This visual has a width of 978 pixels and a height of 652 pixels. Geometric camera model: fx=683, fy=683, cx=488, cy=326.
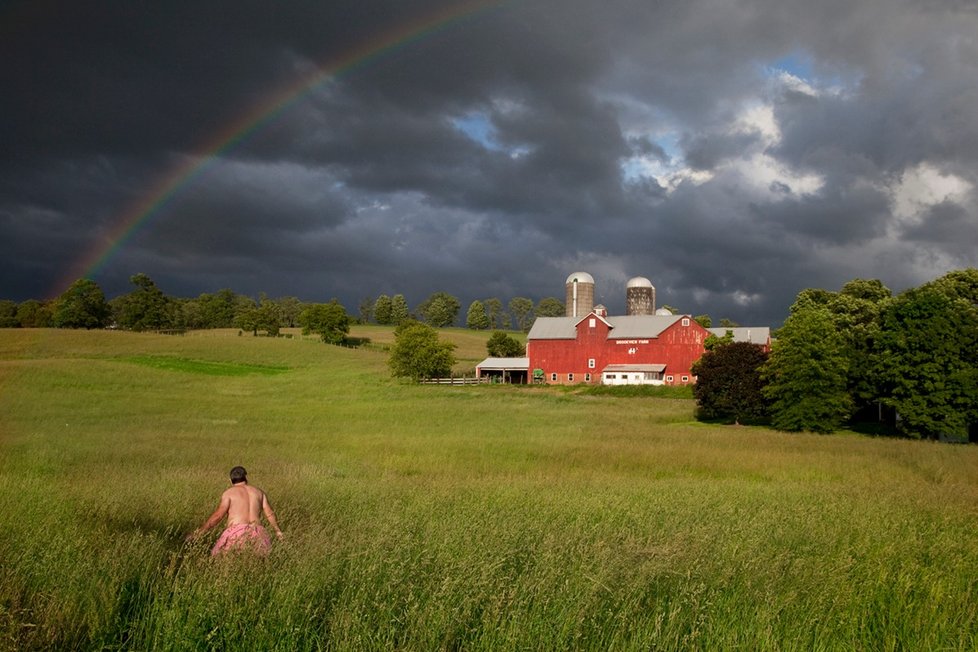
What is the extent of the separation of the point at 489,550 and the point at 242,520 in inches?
111

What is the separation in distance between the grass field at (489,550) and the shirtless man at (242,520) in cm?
28

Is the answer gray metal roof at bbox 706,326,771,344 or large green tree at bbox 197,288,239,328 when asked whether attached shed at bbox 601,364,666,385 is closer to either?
gray metal roof at bbox 706,326,771,344

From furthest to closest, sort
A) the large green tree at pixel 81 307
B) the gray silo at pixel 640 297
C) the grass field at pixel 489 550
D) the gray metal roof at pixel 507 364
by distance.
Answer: the large green tree at pixel 81 307 → the gray silo at pixel 640 297 → the gray metal roof at pixel 507 364 → the grass field at pixel 489 550

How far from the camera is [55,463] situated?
16.2 m

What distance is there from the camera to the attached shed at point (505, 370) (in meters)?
82.6

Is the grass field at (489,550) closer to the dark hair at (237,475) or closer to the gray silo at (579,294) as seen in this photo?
the dark hair at (237,475)

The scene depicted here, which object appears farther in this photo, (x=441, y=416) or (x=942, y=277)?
(x=942, y=277)

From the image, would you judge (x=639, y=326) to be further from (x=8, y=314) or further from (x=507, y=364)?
(x=8, y=314)

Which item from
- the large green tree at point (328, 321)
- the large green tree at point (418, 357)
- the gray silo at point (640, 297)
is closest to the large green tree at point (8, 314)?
the large green tree at point (328, 321)

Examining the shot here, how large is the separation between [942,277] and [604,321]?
3849 centimetres

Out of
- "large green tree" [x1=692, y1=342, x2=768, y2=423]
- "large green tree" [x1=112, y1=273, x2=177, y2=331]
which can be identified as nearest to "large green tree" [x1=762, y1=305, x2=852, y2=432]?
"large green tree" [x1=692, y1=342, x2=768, y2=423]

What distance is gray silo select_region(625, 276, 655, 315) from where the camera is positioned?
336 feet

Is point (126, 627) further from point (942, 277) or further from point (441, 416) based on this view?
point (942, 277)

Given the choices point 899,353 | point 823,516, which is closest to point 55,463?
point 823,516
